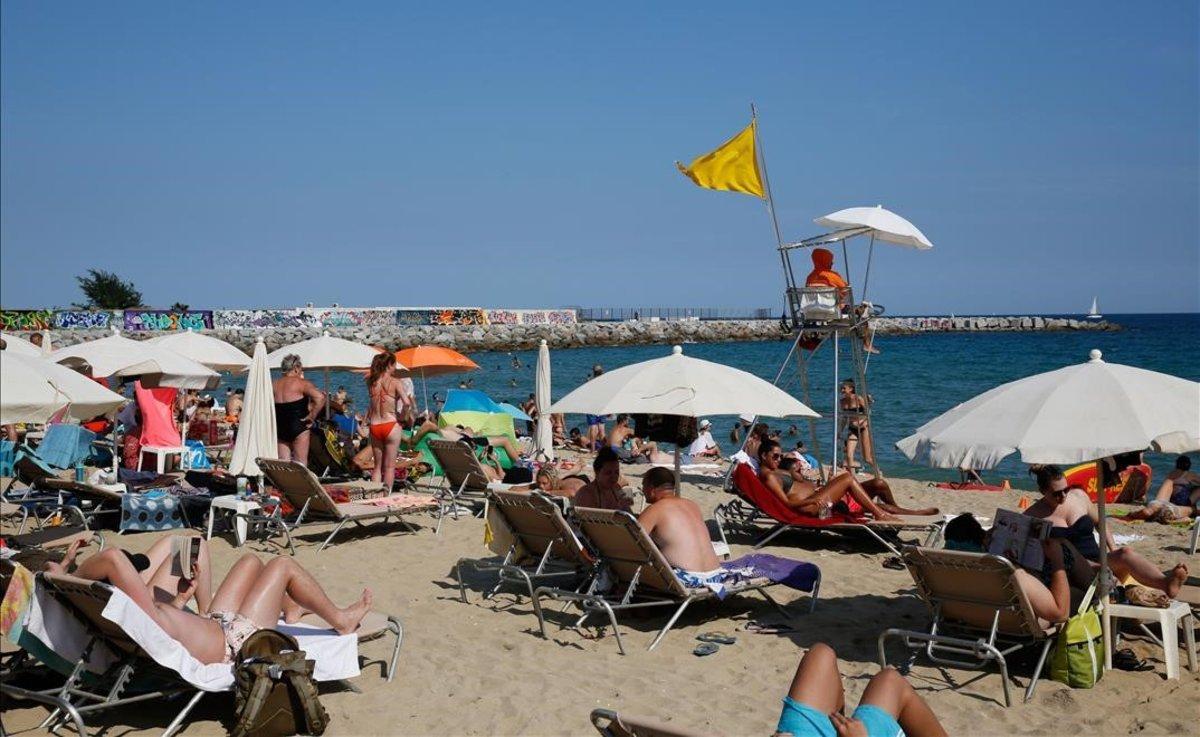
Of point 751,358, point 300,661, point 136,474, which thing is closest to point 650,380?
point 300,661

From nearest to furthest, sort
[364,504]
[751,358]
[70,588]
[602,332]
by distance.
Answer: [70,588]
[364,504]
[751,358]
[602,332]

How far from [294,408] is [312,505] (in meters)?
2.61

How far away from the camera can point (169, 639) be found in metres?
4.40

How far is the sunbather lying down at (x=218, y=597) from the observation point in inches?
175

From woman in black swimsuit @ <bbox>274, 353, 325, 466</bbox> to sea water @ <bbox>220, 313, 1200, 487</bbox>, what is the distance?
19.6ft

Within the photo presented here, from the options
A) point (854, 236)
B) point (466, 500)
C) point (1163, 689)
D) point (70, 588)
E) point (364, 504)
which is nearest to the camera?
point (70, 588)

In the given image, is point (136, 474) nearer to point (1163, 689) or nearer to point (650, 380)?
point (650, 380)

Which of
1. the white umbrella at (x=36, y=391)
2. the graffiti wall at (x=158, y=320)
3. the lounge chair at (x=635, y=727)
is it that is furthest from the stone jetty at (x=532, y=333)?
the lounge chair at (x=635, y=727)

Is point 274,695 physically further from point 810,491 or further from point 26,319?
point 26,319

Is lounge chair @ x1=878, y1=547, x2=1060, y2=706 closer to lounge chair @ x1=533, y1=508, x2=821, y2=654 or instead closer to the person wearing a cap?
lounge chair @ x1=533, y1=508, x2=821, y2=654

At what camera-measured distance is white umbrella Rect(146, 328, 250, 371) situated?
1390 cm


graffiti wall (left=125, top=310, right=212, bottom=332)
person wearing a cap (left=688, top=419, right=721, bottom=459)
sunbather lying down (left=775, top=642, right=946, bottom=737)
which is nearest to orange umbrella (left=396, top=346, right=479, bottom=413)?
person wearing a cap (left=688, top=419, right=721, bottom=459)

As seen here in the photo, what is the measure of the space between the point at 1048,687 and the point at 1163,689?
1.73 ft

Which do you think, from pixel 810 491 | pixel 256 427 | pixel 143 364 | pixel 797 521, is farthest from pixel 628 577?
pixel 143 364
